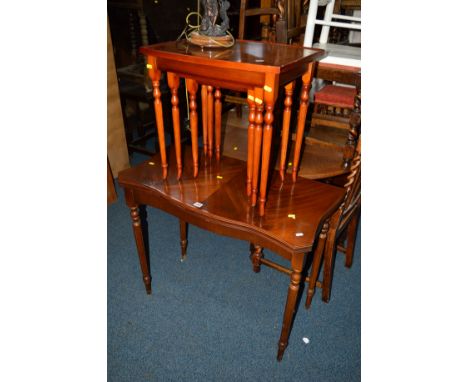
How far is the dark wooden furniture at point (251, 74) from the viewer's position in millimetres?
1143

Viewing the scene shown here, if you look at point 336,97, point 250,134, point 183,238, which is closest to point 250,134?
point 250,134

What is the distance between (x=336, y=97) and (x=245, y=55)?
1.19 metres

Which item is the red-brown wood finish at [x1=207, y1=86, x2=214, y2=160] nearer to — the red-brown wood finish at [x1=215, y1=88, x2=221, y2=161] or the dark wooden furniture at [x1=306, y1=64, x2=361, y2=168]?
the red-brown wood finish at [x1=215, y1=88, x2=221, y2=161]

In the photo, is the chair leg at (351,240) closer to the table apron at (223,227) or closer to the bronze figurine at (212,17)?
the table apron at (223,227)

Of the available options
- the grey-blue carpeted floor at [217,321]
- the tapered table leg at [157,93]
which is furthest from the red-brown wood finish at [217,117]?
the grey-blue carpeted floor at [217,321]

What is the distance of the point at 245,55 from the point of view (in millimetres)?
1259

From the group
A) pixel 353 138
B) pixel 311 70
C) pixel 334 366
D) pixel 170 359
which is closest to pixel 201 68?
pixel 311 70

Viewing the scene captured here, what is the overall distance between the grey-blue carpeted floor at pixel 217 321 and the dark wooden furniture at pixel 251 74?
2.63 feet

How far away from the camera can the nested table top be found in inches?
44.7

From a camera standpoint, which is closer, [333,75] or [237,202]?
[237,202]

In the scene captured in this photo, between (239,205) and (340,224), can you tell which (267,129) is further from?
(340,224)

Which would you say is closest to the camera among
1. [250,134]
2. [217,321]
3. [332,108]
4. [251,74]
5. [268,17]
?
[251,74]

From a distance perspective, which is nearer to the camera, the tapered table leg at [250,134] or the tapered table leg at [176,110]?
the tapered table leg at [250,134]

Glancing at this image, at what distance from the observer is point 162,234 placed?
8.17ft
